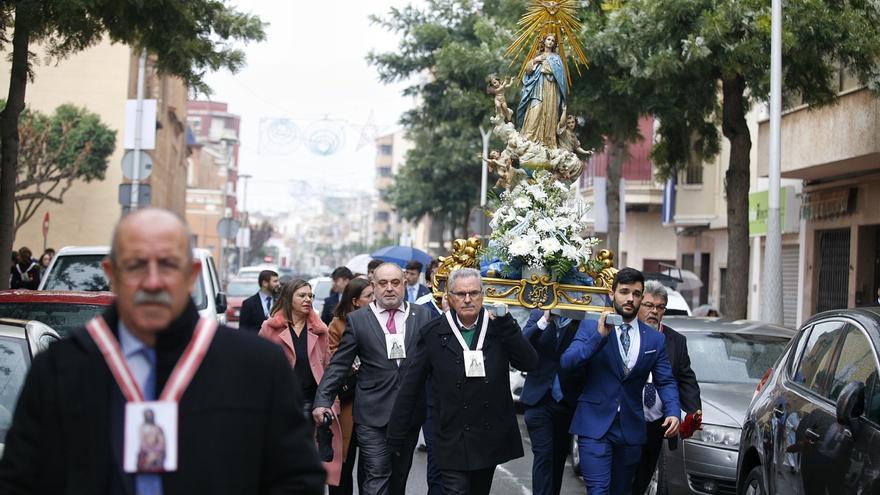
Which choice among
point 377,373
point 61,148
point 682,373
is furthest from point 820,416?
point 61,148

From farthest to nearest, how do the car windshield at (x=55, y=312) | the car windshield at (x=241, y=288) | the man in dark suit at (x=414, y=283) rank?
the car windshield at (x=241, y=288) < the man in dark suit at (x=414, y=283) < the car windshield at (x=55, y=312)

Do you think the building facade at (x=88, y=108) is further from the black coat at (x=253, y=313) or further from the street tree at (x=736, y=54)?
Result: the black coat at (x=253, y=313)

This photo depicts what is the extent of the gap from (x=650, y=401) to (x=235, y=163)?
14856 cm

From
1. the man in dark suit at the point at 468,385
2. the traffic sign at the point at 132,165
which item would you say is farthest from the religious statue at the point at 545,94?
the traffic sign at the point at 132,165

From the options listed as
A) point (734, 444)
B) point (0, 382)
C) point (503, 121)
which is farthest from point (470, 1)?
point (0, 382)

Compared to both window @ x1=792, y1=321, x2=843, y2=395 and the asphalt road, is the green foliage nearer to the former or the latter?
the asphalt road

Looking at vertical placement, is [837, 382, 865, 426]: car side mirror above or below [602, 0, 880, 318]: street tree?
below

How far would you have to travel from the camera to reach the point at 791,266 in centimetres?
2983

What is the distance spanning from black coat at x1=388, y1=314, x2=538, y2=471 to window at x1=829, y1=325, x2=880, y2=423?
171cm

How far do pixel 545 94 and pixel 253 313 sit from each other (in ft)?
13.2

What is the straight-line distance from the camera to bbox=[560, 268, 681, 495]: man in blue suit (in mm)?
8203

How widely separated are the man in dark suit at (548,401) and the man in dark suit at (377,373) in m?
0.81

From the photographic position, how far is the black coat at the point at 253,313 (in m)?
14.2

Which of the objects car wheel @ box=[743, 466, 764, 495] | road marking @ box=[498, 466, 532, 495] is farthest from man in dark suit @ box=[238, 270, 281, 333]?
car wheel @ box=[743, 466, 764, 495]
